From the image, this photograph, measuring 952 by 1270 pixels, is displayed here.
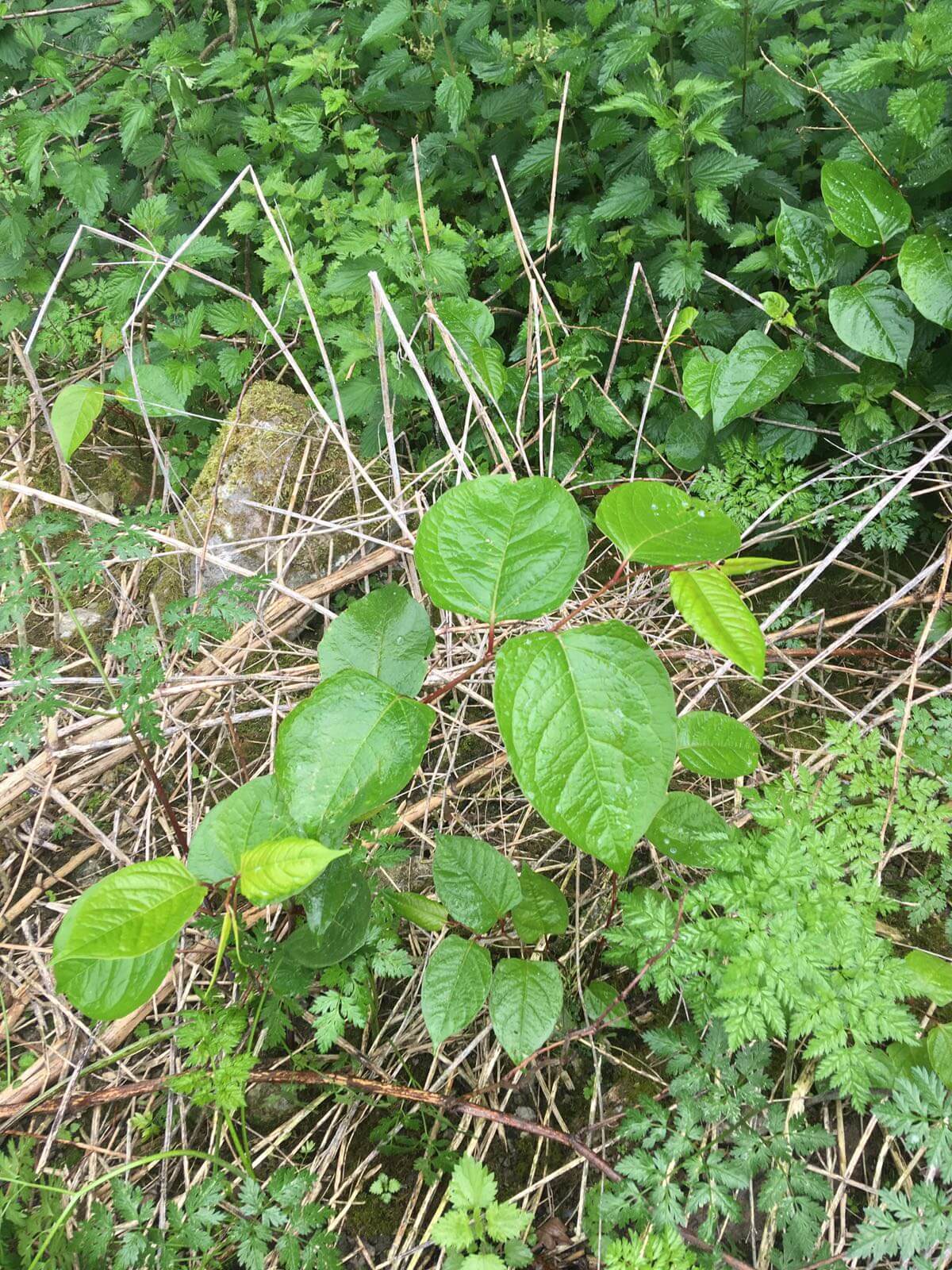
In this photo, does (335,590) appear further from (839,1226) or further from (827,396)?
(839,1226)

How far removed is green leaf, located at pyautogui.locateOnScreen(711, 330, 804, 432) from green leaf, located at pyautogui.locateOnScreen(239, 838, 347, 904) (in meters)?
1.37

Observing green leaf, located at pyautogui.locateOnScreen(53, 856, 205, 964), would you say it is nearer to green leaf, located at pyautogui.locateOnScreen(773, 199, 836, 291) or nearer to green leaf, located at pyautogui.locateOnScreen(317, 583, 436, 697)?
green leaf, located at pyautogui.locateOnScreen(317, 583, 436, 697)

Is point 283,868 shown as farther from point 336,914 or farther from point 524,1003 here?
point 524,1003

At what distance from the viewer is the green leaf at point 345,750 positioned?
3.78ft

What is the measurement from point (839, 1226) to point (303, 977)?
37.1 inches

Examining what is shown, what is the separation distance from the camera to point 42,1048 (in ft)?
5.36

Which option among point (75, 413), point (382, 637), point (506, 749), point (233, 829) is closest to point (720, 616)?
point (506, 749)

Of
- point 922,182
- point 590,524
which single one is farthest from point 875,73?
point 590,524

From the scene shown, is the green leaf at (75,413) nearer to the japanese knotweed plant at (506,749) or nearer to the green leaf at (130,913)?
the japanese knotweed plant at (506,749)

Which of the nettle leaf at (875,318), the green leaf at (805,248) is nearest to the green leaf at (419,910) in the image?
the nettle leaf at (875,318)

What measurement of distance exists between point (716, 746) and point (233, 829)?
2.77 feet

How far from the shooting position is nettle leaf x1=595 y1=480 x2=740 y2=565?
3.92 ft

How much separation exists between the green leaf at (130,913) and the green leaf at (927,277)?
5.89 ft

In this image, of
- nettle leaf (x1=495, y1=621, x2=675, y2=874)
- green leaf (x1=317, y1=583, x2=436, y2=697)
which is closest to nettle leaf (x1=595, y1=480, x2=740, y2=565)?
nettle leaf (x1=495, y1=621, x2=675, y2=874)
